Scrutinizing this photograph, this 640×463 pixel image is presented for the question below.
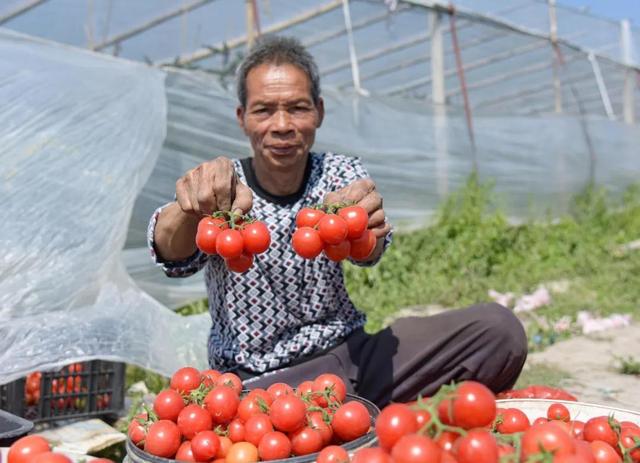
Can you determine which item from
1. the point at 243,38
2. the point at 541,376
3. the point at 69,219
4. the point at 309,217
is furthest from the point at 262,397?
the point at 243,38

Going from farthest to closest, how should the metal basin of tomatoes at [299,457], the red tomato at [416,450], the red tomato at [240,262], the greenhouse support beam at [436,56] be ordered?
the greenhouse support beam at [436,56] → the red tomato at [240,262] → the metal basin of tomatoes at [299,457] → the red tomato at [416,450]

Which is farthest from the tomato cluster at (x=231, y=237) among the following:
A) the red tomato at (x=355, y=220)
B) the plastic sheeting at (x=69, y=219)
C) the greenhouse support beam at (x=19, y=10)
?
the greenhouse support beam at (x=19, y=10)

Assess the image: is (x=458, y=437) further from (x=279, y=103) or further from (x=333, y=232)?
(x=279, y=103)

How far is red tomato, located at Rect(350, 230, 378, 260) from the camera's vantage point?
2012 millimetres

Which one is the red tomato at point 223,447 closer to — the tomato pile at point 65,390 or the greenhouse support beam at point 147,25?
the tomato pile at point 65,390

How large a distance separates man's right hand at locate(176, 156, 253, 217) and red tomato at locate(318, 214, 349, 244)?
22cm

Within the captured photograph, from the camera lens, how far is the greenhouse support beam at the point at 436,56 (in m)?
8.65

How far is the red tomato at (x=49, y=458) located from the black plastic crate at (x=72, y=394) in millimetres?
1783

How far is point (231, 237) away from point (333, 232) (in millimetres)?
264

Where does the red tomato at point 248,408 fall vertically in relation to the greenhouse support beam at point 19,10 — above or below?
below

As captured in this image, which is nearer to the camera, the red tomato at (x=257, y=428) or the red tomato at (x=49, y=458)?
the red tomato at (x=49, y=458)

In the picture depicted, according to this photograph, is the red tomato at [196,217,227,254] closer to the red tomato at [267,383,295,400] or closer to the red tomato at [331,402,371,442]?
the red tomato at [267,383,295,400]

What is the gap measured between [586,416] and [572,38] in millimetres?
10218

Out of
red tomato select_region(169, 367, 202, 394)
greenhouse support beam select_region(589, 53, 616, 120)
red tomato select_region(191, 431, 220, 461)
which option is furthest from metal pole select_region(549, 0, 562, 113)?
red tomato select_region(191, 431, 220, 461)
